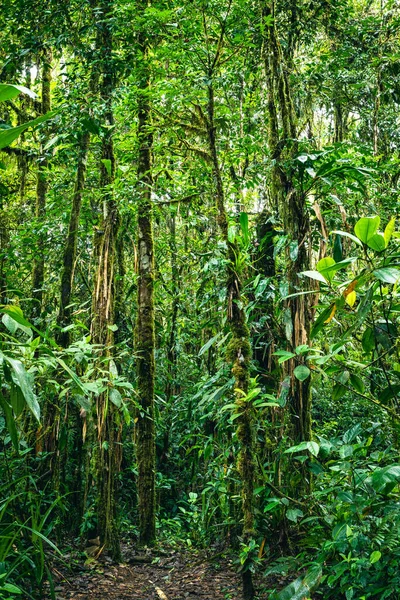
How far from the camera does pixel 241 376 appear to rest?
354 centimetres

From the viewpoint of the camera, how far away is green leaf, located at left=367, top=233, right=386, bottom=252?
212cm

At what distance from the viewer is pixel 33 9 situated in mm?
4953

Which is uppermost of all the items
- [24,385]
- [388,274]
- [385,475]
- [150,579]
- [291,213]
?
[291,213]

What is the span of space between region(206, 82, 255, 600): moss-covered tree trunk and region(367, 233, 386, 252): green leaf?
143cm

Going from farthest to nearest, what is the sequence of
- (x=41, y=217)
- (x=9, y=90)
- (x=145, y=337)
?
(x=41, y=217) → (x=145, y=337) → (x=9, y=90)

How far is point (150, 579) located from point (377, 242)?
345 cm

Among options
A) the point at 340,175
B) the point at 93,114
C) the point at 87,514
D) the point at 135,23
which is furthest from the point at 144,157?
the point at 87,514

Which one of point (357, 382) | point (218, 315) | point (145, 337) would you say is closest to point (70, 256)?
point (145, 337)

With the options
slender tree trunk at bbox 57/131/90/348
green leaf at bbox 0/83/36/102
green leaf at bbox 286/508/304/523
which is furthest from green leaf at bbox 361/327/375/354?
slender tree trunk at bbox 57/131/90/348

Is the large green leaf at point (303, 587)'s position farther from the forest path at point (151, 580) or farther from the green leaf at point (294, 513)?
the forest path at point (151, 580)

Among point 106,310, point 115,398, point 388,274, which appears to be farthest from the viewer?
point 106,310

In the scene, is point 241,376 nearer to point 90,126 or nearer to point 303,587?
point 303,587

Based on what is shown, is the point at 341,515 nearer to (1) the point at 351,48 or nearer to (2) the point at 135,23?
(2) the point at 135,23

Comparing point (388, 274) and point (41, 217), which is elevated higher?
point (41, 217)
